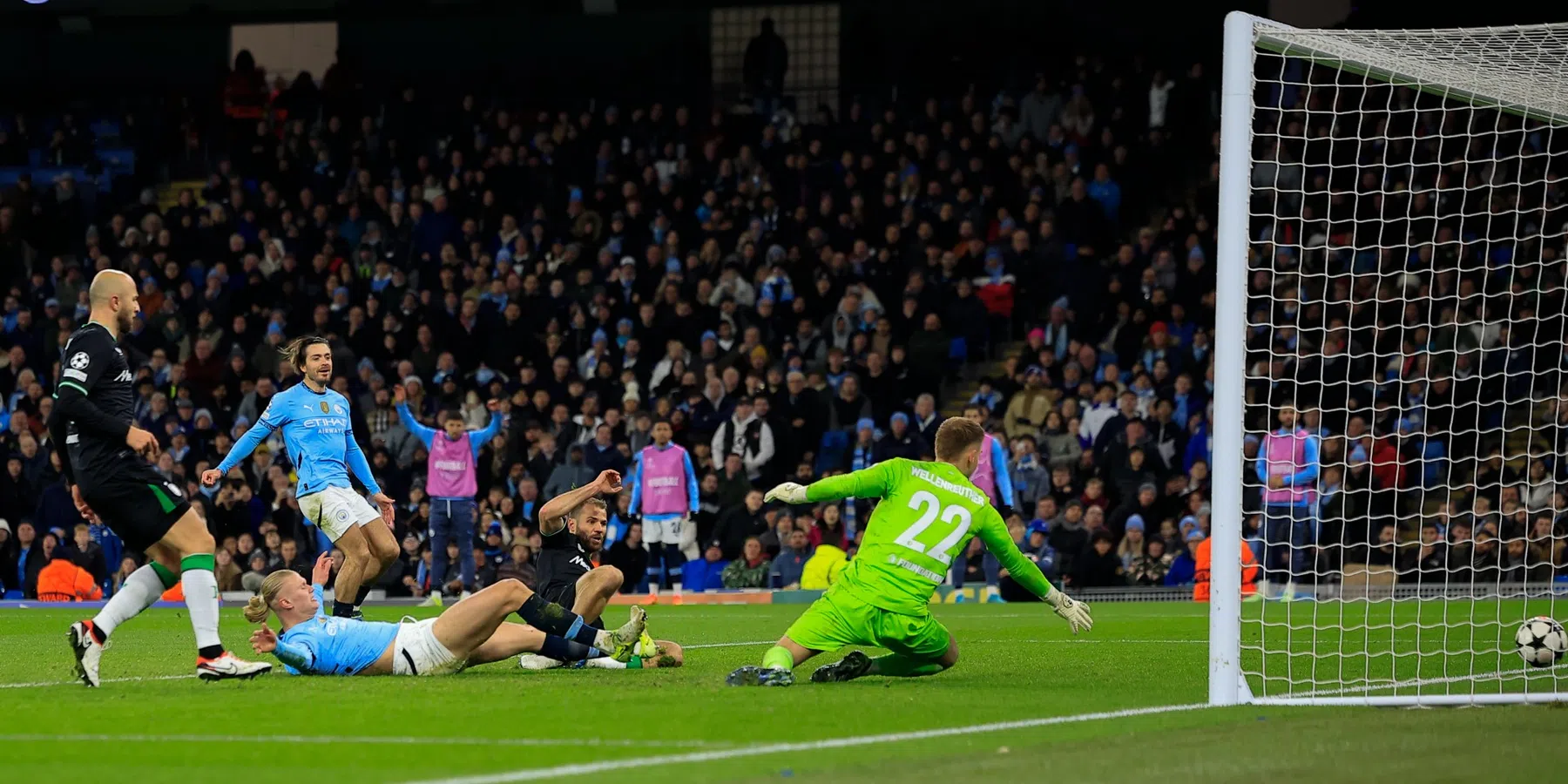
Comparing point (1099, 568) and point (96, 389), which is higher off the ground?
point (96, 389)

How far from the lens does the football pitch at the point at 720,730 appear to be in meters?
6.13

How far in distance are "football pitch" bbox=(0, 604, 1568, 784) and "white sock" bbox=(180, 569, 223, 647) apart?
267 mm

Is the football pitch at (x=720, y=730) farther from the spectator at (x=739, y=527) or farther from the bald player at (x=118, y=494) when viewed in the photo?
the spectator at (x=739, y=527)

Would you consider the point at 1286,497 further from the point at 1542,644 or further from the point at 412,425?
the point at 1542,644

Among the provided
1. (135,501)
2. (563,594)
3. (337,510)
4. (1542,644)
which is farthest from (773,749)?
(337,510)

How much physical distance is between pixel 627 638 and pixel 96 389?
295cm

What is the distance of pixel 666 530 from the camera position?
69.3ft

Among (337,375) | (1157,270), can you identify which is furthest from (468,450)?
(1157,270)

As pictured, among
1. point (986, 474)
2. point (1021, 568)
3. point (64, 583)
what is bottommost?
point (64, 583)

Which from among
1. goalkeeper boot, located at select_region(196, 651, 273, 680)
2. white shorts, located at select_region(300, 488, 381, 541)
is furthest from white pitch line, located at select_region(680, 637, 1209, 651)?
goalkeeper boot, located at select_region(196, 651, 273, 680)

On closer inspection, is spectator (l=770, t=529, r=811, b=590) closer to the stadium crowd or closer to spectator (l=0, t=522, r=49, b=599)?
the stadium crowd

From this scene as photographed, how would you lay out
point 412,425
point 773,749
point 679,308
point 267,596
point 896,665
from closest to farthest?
1. point 773,749
2. point 896,665
3. point 267,596
4. point 412,425
5. point 679,308

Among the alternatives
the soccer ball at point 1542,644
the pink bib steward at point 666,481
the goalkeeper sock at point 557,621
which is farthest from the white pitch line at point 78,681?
the pink bib steward at point 666,481

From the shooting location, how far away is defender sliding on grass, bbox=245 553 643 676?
9578 millimetres
